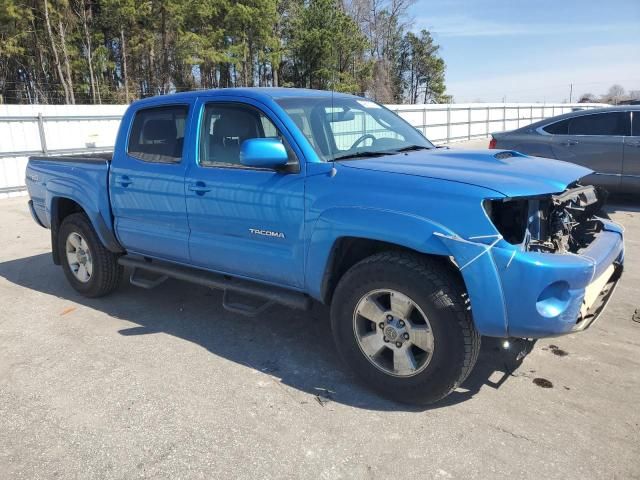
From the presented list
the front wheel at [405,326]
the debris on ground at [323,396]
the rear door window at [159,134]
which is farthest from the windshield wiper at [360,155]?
the debris on ground at [323,396]

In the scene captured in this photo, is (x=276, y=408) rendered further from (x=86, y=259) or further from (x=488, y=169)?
(x=86, y=259)

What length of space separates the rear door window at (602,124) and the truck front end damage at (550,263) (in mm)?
5857

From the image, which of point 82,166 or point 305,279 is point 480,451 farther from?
point 82,166

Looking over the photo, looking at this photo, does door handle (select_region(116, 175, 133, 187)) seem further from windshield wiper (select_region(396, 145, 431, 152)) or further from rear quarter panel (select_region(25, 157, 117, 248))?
windshield wiper (select_region(396, 145, 431, 152))

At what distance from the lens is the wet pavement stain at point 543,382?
3.46 metres

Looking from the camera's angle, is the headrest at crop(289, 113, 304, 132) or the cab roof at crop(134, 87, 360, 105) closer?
the headrest at crop(289, 113, 304, 132)

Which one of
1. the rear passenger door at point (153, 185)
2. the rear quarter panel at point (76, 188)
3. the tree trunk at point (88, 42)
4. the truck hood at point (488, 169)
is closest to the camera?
the truck hood at point (488, 169)

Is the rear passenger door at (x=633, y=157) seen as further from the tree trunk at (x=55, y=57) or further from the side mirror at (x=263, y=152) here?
the tree trunk at (x=55, y=57)

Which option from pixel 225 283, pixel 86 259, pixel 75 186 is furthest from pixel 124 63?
pixel 225 283

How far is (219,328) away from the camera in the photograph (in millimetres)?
4594

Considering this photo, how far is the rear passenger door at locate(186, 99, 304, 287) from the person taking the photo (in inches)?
143

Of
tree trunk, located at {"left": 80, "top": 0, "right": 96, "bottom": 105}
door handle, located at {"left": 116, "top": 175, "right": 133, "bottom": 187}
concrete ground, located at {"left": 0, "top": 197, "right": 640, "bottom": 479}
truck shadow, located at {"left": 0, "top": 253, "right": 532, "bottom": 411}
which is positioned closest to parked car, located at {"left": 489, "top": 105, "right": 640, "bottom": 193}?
concrete ground, located at {"left": 0, "top": 197, "right": 640, "bottom": 479}

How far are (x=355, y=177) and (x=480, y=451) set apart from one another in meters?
1.69

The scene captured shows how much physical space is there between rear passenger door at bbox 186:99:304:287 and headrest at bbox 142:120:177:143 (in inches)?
16.3
